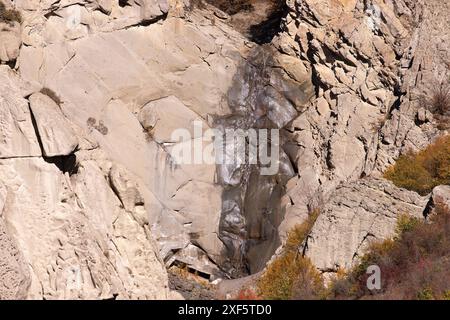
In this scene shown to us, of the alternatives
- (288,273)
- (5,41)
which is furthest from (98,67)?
(288,273)

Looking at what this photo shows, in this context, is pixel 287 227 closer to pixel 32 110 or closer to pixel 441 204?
pixel 441 204

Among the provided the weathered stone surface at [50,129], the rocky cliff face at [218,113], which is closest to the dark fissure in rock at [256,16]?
the rocky cliff face at [218,113]

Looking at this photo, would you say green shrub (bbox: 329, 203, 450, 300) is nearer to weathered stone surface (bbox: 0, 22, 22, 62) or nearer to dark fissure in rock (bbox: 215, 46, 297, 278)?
dark fissure in rock (bbox: 215, 46, 297, 278)

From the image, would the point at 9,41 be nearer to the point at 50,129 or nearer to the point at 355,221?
the point at 50,129

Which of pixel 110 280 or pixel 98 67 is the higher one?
pixel 98 67

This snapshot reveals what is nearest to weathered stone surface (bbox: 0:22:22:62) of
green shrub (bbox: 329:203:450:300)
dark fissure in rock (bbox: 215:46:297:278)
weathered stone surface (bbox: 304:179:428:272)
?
dark fissure in rock (bbox: 215:46:297:278)

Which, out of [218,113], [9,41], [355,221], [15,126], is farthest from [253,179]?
[15,126]
